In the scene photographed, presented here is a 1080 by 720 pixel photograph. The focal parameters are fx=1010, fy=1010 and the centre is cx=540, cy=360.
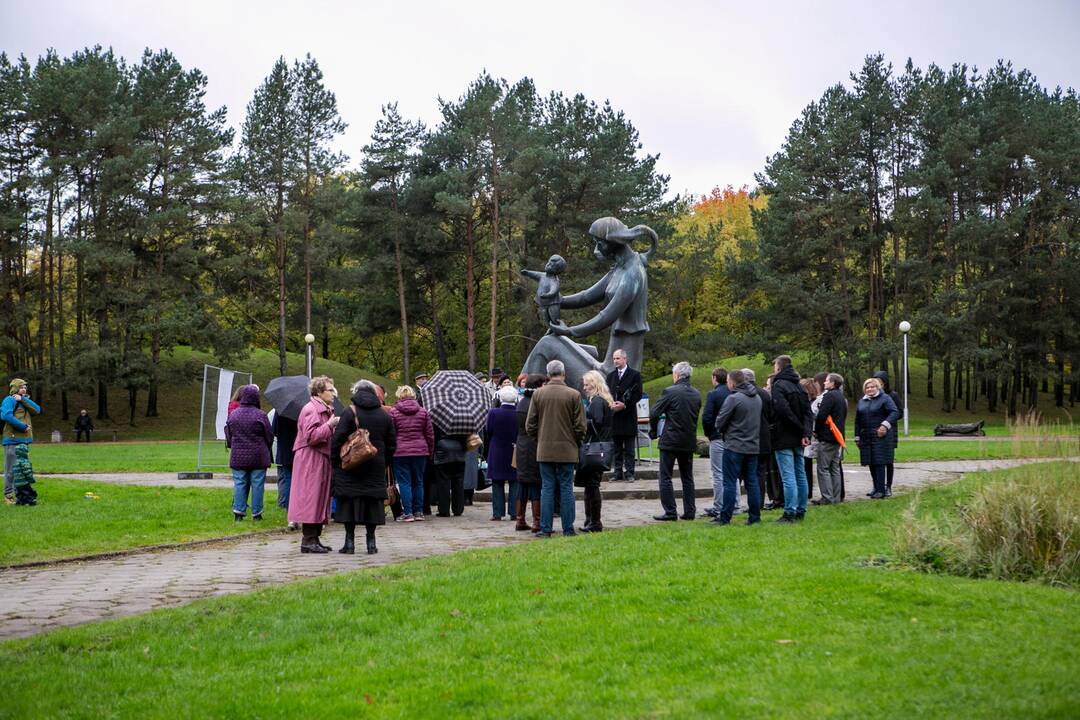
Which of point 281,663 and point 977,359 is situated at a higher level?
point 977,359

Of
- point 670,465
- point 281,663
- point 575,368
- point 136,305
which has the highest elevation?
point 136,305

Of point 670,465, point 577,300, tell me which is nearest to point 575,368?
point 577,300

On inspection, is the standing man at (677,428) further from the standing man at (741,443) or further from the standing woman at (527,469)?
the standing woman at (527,469)

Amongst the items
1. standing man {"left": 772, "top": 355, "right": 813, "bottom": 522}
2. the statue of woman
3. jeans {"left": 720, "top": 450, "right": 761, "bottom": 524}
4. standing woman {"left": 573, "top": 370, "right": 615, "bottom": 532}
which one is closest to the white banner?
the statue of woman

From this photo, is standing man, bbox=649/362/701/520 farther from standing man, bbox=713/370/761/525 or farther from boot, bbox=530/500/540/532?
boot, bbox=530/500/540/532

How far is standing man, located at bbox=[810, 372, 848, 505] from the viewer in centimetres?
1295

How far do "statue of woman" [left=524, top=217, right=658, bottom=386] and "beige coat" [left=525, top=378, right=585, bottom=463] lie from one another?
6052 mm

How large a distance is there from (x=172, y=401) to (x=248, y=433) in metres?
37.7

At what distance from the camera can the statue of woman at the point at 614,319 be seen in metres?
17.2

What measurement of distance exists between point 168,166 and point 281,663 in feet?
141

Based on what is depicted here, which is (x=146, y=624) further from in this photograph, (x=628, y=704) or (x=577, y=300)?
(x=577, y=300)

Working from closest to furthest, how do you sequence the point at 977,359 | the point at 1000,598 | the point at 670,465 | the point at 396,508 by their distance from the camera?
the point at 1000,598 → the point at 670,465 → the point at 396,508 → the point at 977,359

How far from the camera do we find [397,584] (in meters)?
7.73

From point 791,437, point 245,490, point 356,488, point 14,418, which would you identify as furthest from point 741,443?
point 14,418
